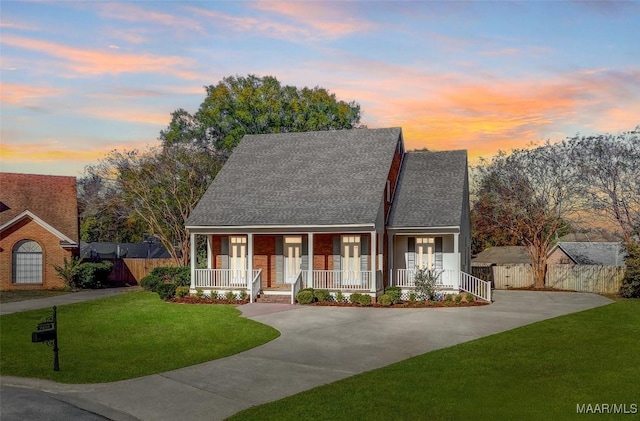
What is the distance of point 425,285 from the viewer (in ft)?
82.6

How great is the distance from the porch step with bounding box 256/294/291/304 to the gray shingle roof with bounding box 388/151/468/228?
19.1 ft

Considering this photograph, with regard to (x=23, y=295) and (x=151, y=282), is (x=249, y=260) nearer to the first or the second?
(x=151, y=282)

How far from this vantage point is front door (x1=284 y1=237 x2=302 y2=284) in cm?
2787

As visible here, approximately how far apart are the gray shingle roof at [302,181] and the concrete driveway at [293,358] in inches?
172

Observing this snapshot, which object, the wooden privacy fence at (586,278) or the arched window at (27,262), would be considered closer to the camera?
the arched window at (27,262)

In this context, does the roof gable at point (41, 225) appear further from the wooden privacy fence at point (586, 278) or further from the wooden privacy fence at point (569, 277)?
the wooden privacy fence at point (586, 278)

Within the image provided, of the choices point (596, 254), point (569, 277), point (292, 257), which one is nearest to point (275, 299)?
point (292, 257)

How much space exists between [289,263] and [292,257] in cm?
31

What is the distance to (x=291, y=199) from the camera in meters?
27.8

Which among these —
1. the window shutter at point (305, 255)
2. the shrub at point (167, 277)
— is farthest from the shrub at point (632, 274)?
the shrub at point (167, 277)

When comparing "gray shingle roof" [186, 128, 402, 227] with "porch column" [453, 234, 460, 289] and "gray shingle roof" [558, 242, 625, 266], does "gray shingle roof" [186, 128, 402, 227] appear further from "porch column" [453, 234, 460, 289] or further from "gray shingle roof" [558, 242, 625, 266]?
"gray shingle roof" [558, 242, 625, 266]

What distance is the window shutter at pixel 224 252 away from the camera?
28641 millimetres

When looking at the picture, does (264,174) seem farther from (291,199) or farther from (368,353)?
(368,353)

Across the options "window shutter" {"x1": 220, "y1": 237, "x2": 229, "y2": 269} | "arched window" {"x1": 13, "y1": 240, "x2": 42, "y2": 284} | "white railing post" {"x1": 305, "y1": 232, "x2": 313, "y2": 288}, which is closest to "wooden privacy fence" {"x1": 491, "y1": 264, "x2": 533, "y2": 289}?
"white railing post" {"x1": 305, "y1": 232, "x2": 313, "y2": 288}
